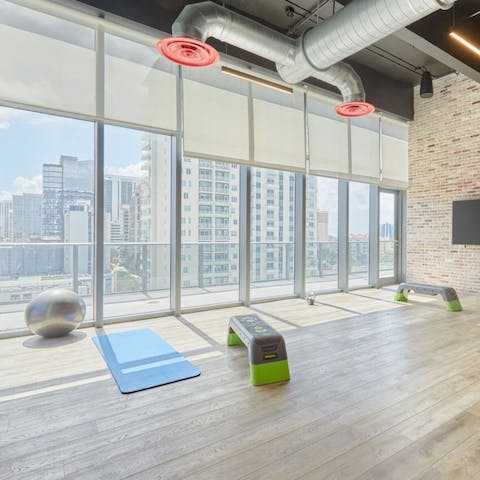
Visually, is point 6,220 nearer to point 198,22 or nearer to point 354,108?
point 198,22

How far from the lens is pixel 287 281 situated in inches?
265

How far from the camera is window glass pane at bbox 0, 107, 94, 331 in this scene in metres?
4.13

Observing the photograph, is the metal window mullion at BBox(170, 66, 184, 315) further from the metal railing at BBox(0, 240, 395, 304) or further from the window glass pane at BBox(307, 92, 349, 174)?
the window glass pane at BBox(307, 92, 349, 174)

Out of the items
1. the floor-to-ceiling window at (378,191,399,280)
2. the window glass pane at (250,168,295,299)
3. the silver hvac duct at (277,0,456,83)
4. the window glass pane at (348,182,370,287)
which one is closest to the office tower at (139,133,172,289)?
the window glass pane at (250,168,295,299)

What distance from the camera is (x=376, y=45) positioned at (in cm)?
592

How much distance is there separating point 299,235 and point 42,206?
13.9ft

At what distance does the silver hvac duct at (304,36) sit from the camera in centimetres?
309

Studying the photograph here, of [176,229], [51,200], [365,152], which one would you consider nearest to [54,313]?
[51,200]

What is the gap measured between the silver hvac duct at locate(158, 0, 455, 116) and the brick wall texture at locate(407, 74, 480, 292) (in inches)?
150

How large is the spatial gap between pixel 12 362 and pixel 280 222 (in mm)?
4827

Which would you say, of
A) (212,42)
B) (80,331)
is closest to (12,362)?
(80,331)

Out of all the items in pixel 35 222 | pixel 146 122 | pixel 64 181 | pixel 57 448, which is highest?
pixel 146 122

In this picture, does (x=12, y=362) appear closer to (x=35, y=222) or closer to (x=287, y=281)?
(x=35, y=222)

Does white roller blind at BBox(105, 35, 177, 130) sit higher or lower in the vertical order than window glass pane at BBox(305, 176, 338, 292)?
higher
